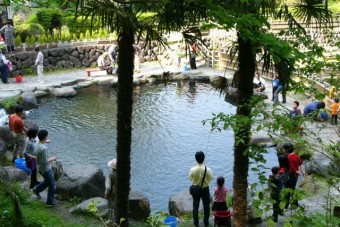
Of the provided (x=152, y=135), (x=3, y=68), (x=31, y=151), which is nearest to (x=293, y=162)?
(x=31, y=151)

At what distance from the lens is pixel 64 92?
19438 millimetres

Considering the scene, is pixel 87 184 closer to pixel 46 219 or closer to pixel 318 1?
pixel 46 219

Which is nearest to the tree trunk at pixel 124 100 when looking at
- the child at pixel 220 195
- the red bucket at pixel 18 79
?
the child at pixel 220 195

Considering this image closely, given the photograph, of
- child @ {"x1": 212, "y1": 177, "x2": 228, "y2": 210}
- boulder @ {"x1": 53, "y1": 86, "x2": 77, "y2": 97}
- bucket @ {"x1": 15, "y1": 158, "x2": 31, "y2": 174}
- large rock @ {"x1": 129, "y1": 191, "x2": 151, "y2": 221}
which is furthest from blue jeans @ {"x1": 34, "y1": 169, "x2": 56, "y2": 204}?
boulder @ {"x1": 53, "y1": 86, "x2": 77, "y2": 97}

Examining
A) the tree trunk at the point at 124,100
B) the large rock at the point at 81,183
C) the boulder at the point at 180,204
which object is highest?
the tree trunk at the point at 124,100

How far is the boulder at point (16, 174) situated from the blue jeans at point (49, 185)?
1.05 m

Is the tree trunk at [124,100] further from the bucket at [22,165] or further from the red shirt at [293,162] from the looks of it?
the bucket at [22,165]

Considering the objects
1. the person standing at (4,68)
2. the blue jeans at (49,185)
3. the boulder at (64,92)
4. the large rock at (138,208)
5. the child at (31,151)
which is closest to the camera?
the blue jeans at (49,185)

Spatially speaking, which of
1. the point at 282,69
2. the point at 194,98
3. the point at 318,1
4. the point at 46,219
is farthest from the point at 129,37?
the point at 194,98

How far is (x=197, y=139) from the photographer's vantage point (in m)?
14.1

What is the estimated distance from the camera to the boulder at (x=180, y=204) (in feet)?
29.3

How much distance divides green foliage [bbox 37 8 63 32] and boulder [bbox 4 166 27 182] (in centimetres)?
1799

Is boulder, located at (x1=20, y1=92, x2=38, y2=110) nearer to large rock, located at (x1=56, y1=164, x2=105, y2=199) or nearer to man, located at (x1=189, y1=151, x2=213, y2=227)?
large rock, located at (x1=56, y1=164, x2=105, y2=199)

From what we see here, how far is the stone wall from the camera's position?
73.2 feet
